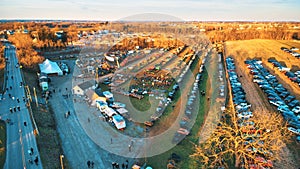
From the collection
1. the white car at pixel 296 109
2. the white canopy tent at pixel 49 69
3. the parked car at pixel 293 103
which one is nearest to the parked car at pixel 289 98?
the parked car at pixel 293 103

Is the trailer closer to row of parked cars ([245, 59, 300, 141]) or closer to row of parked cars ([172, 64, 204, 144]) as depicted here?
row of parked cars ([172, 64, 204, 144])

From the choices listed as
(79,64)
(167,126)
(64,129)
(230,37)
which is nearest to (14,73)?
(79,64)

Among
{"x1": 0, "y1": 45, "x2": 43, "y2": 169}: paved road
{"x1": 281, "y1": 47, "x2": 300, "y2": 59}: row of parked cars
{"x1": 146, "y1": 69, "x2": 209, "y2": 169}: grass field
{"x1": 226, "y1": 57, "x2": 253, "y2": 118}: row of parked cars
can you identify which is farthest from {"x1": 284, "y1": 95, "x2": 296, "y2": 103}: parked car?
{"x1": 0, "y1": 45, "x2": 43, "y2": 169}: paved road

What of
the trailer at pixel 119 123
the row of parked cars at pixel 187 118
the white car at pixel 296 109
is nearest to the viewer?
the row of parked cars at pixel 187 118

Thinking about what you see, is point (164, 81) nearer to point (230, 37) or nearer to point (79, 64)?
point (79, 64)

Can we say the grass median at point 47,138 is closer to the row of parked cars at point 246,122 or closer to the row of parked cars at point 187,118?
the row of parked cars at point 187,118
